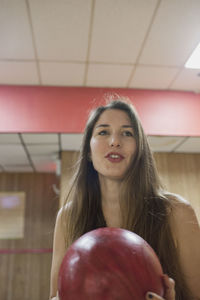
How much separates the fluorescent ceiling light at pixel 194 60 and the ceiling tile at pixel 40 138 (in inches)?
62.9

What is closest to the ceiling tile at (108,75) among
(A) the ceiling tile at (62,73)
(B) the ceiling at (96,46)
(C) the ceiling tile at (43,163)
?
(B) the ceiling at (96,46)

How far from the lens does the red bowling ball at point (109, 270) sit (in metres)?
0.54

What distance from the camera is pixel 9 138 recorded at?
2893 millimetres

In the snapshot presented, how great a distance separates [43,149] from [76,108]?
789 millimetres

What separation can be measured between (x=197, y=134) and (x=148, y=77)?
878 mm

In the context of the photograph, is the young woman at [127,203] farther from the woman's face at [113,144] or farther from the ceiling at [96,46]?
the ceiling at [96,46]

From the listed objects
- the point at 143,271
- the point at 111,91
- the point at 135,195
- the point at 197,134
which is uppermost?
the point at 111,91

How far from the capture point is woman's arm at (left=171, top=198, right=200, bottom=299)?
860mm

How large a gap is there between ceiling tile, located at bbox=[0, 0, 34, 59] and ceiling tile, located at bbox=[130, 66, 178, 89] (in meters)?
1.11

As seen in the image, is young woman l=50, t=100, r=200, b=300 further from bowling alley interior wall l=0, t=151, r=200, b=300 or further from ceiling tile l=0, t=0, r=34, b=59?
bowling alley interior wall l=0, t=151, r=200, b=300

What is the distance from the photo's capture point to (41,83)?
283 cm

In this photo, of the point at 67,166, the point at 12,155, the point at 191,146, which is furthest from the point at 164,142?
the point at 12,155

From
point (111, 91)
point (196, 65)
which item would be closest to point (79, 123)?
point (111, 91)

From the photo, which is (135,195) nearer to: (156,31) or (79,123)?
(156,31)
